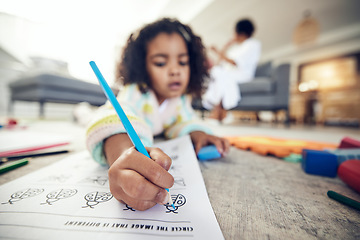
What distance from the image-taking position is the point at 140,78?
21.8 inches

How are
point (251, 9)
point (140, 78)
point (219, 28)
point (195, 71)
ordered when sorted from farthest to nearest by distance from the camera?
point (219, 28) → point (251, 9) → point (195, 71) → point (140, 78)

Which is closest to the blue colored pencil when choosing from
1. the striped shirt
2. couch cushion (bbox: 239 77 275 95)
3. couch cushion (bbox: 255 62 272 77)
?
the striped shirt

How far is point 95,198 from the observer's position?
202 mm

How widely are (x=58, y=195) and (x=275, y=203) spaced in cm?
28

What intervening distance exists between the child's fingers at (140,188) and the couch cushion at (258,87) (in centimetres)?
173

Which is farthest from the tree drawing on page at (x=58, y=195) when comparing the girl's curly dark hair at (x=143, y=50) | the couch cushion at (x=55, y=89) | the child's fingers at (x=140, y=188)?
the couch cushion at (x=55, y=89)

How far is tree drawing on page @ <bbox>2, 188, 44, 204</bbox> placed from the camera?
20 centimetres

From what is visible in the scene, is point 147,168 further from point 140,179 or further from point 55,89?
point 55,89

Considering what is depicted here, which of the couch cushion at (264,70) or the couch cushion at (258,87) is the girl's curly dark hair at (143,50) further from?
the couch cushion at (264,70)

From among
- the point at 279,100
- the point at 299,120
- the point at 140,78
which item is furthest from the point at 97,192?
the point at 299,120

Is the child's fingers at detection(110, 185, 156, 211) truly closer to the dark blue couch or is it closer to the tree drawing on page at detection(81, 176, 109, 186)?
the tree drawing on page at detection(81, 176, 109, 186)

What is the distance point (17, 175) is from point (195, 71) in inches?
24.6

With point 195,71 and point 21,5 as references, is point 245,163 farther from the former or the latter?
point 21,5

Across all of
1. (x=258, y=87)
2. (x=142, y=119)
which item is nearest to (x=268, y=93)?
(x=258, y=87)
